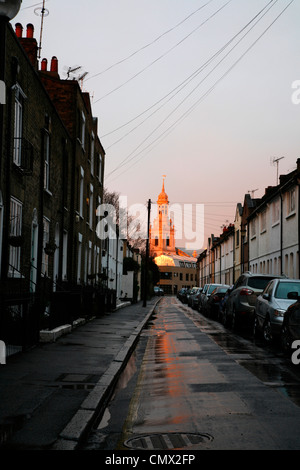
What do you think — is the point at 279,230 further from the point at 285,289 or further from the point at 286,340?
the point at 286,340

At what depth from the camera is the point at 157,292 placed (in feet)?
388

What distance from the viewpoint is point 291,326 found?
463 inches

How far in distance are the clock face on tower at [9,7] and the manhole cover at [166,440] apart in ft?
15.9

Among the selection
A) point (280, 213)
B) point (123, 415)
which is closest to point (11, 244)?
point (123, 415)

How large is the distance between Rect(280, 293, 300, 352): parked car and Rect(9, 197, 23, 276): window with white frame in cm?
635

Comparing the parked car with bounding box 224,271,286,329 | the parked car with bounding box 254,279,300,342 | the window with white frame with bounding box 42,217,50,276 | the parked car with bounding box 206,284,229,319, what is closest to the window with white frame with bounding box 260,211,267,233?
the parked car with bounding box 206,284,229,319

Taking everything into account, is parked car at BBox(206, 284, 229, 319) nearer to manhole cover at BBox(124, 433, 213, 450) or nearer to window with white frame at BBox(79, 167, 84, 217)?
window with white frame at BBox(79, 167, 84, 217)

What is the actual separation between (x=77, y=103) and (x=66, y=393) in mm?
18619

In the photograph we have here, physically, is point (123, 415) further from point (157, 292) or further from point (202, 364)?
point (157, 292)

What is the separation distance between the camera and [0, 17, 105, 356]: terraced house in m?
12.5

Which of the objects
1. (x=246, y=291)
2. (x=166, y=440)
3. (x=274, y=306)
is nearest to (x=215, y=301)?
(x=246, y=291)

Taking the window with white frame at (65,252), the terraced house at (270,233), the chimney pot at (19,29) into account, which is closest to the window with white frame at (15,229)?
the window with white frame at (65,252)

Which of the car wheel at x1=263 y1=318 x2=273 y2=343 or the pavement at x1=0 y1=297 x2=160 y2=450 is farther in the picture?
the car wheel at x1=263 y1=318 x2=273 y2=343

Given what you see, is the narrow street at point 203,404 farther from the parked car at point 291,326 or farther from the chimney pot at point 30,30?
the chimney pot at point 30,30
